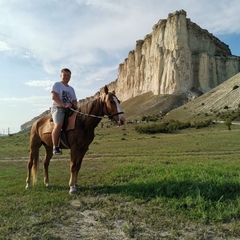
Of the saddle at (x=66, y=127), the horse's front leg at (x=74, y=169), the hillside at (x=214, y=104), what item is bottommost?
the horse's front leg at (x=74, y=169)

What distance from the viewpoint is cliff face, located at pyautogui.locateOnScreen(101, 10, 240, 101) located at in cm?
10850

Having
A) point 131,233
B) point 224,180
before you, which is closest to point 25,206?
point 131,233

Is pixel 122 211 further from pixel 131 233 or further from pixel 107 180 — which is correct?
pixel 107 180

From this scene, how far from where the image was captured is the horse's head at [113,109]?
25.9 feet

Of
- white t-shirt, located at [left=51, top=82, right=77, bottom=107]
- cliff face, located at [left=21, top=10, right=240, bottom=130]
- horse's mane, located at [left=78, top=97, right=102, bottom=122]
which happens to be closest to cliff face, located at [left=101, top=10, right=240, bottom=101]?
cliff face, located at [left=21, top=10, right=240, bottom=130]

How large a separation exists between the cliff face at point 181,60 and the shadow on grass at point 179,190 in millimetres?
101618

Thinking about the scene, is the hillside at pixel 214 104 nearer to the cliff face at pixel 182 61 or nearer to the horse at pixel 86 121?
the cliff face at pixel 182 61

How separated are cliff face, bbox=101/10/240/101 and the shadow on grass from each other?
102 meters

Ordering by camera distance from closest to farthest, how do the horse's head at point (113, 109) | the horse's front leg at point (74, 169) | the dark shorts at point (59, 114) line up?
the horse's head at point (113, 109) < the horse's front leg at point (74, 169) < the dark shorts at point (59, 114)

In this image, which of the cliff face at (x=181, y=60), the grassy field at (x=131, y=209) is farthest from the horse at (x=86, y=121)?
the cliff face at (x=181, y=60)

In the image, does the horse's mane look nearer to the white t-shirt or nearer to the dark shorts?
the dark shorts

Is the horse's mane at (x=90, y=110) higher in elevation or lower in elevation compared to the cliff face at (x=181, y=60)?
lower

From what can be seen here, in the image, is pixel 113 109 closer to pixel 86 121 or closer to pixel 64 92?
pixel 86 121

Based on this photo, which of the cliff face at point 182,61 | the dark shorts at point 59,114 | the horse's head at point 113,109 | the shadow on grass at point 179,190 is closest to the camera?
the shadow on grass at point 179,190
